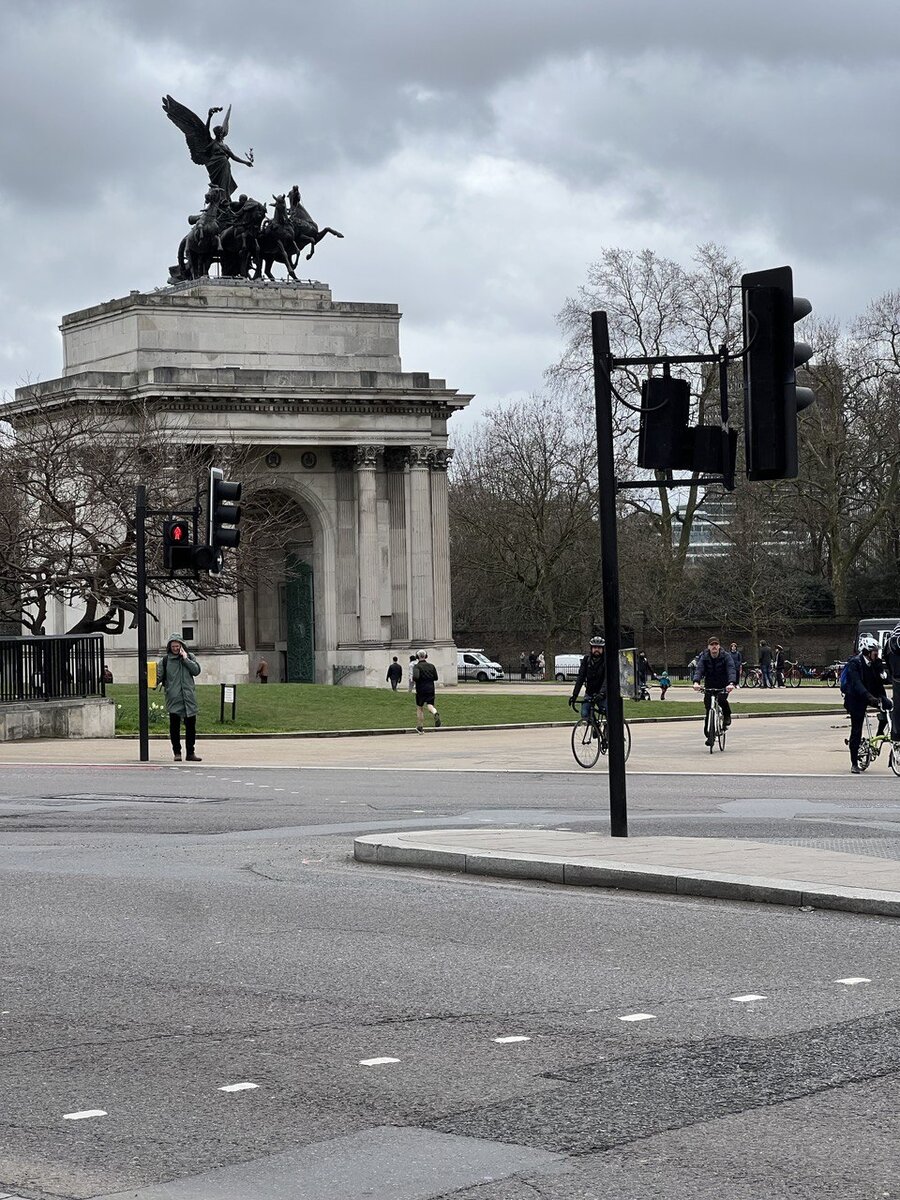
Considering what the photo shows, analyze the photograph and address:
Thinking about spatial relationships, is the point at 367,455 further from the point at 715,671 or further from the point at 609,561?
the point at 609,561

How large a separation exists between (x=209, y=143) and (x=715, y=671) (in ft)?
143

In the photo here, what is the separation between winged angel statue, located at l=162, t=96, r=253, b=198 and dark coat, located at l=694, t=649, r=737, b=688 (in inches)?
1648

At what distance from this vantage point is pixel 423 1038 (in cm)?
812

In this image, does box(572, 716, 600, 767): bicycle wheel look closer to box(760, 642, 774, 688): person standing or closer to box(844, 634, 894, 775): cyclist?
box(844, 634, 894, 775): cyclist

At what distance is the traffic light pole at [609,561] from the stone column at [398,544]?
55724mm

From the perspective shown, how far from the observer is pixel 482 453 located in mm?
101438

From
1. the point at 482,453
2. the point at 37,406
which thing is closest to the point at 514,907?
the point at 37,406

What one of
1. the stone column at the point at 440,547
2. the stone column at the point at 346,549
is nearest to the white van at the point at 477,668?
the stone column at the point at 440,547

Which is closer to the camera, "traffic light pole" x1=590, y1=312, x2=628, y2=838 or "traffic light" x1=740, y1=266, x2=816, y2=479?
"traffic light" x1=740, y1=266, x2=816, y2=479

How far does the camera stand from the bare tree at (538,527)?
3263 inches

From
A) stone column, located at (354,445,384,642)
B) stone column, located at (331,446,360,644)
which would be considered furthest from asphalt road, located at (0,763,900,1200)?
stone column, located at (331,446,360,644)

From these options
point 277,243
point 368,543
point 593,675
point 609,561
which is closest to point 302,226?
point 277,243

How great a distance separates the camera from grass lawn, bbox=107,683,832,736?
4247 cm

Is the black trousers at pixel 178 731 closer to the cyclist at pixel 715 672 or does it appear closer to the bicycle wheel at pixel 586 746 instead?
the bicycle wheel at pixel 586 746
